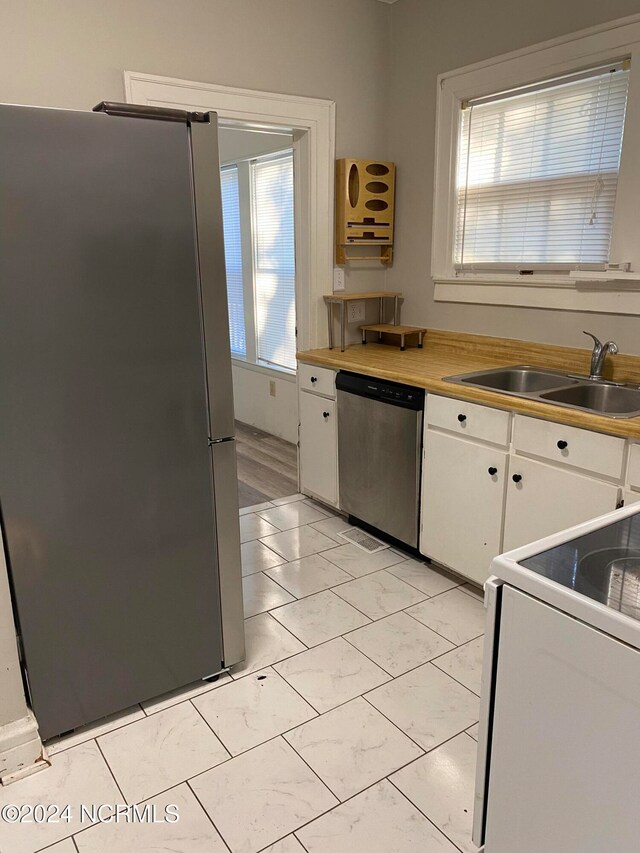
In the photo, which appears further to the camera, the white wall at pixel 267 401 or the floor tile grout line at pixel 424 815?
the white wall at pixel 267 401

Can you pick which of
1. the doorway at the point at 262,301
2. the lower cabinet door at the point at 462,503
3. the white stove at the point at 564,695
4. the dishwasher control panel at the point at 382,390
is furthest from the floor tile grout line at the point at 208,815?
the doorway at the point at 262,301

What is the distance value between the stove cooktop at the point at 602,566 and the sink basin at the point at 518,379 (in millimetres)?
1554

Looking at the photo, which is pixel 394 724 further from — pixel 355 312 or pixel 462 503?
pixel 355 312

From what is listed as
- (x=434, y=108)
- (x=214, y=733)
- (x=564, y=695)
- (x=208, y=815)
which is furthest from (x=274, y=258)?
(x=564, y=695)

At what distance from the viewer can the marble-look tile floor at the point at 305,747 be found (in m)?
1.64

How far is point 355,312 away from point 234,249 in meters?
1.95

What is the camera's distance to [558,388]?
2598 mm

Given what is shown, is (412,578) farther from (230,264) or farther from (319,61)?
(230,264)

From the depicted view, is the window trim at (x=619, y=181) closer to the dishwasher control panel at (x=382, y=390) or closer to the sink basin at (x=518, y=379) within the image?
the sink basin at (x=518, y=379)

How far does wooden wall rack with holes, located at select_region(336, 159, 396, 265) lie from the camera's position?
11.4 feet

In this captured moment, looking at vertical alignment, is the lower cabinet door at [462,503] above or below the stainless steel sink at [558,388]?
below

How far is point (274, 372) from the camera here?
4.94 m

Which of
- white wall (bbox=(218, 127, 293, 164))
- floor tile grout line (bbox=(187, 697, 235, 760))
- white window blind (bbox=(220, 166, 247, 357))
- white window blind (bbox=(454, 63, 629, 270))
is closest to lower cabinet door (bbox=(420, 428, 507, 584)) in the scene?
white window blind (bbox=(454, 63, 629, 270))

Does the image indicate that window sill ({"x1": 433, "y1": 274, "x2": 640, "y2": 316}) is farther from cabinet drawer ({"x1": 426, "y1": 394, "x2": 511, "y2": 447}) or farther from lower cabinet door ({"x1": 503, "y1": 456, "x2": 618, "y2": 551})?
lower cabinet door ({"x1": 503, "y1": 456, "x2": 618, "y2": 551})
